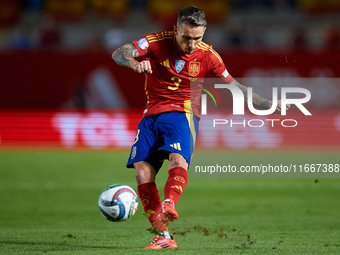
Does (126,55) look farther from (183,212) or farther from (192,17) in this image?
(183,212)

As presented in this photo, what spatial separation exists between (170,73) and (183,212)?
10.7 ft

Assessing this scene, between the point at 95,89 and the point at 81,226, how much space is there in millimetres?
11662

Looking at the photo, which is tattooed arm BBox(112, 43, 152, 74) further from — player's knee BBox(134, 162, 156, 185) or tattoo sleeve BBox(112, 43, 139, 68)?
player's knee BBox(134, 162, 156, 185)

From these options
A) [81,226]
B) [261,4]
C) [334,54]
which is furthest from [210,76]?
[261,4]

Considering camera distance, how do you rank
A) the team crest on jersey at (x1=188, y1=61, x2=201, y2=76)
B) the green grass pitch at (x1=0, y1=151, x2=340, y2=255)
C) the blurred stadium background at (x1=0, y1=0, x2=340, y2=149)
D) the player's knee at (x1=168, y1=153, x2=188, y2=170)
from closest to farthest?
the player's knee at (x1=168, y1=153, x2=188, y2=170) → the green grass pitch at (x1=0, y1=151, x2=340, y2=255) → the team crest on jersey at (x1=188, y1=61, x2=201, y2=76) → the blurred stadium background at (x1=0, y1=0, x2=340, y2=149)

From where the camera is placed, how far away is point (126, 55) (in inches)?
213

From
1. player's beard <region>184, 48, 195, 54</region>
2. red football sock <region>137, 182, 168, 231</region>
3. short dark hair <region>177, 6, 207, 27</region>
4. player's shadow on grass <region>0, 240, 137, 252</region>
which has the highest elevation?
short dark hair <region>177, 6, 207, 27</region>

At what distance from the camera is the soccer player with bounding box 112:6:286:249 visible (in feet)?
17.5

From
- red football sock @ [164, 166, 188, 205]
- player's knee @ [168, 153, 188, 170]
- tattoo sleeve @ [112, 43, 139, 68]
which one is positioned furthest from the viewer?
player's knee @ [168, 153, 188, 170]

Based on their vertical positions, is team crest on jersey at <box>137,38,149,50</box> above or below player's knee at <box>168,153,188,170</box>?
above

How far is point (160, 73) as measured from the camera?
5.75 metres

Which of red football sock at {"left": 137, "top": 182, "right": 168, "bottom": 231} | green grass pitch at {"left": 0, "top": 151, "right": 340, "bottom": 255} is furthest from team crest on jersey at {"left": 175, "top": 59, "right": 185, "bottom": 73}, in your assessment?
green grass pitch at {"left": 0, "top": 151, "right": 340, "bottom": 255}

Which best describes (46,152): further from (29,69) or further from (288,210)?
(288,210)

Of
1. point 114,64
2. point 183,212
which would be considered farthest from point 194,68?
point 114,64
